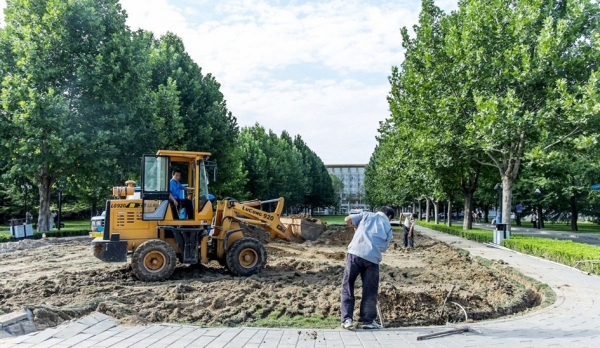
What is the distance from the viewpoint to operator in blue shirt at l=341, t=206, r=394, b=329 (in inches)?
291

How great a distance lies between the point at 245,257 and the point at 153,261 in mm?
Answer: 2274

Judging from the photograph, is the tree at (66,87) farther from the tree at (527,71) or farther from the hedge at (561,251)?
the hedge at (561,251)

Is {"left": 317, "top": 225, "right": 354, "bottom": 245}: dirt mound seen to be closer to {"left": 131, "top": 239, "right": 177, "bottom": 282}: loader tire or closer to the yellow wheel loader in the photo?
the yellow wheel loader

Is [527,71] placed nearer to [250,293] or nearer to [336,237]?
[336,237]

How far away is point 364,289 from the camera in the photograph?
752 cm

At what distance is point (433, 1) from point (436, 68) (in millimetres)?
9053

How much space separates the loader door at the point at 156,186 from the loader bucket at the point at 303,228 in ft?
42.9

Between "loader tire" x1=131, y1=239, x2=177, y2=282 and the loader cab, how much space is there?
0.66 metres

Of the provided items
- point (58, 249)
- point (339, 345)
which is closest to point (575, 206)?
point (58, 249)

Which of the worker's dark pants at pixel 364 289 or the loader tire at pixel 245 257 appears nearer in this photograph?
the worker's dark pants at pixel 364 289

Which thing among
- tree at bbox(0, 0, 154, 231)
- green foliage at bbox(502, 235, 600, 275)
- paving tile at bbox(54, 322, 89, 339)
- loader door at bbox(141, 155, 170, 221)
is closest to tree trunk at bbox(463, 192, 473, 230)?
green foliage at bbox(502, 235, 600, 275)

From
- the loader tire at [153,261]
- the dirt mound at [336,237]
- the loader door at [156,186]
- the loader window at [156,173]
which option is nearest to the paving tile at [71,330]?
the loader tire at [153,261]

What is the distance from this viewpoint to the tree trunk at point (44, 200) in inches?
1037

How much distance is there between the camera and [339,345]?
6.39 metres
